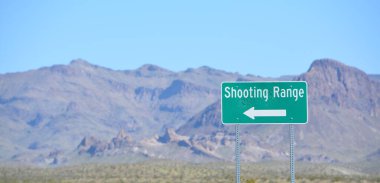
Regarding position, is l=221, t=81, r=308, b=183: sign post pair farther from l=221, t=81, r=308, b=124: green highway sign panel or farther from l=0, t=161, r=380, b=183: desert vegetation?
l=0, t=161, r=380, b=183: desert vegetation

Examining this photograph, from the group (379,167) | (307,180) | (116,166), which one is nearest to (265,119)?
(307,180)

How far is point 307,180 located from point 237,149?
5459 centimetres

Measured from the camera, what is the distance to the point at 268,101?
16.6 meters

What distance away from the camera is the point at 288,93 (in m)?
16.7

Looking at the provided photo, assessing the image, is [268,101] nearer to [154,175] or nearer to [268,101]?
[268,101]

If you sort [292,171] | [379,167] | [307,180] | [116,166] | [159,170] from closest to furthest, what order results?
1. [292,171]
2. [307,180]
3. [159,170]
4. [116,166]
5. [379,167]

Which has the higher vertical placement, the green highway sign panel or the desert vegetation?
the green highway sign panel

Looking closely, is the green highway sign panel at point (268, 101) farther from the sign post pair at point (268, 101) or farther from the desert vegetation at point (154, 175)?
the desert vegetation at point (154, 175)

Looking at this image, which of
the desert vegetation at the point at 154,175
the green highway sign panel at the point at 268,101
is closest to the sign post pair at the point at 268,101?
the green highway sign panel at the point at 268,101

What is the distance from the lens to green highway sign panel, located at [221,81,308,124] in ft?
54.5

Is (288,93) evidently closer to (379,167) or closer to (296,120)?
(296,120)

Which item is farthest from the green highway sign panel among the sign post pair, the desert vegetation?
the desert vegetation

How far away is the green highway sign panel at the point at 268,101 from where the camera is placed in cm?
1662

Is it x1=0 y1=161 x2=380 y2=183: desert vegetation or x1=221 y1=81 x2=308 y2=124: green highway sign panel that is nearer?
x1=221 y1=81 x2=308 y2=124: green highway sign panel
